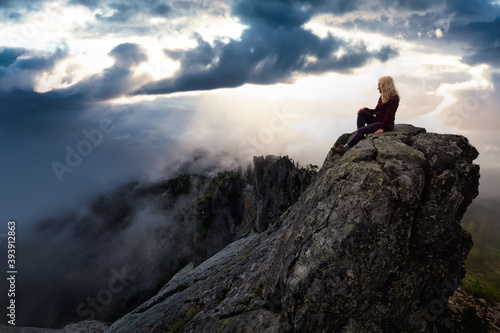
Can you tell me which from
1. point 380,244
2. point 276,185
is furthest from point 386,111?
point 276,185

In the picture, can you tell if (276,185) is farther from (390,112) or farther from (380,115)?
(390,112)

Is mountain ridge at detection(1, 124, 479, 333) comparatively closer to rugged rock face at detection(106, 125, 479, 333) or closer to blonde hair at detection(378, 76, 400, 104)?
rugged rock face at detection(106, 125, 479, 333)

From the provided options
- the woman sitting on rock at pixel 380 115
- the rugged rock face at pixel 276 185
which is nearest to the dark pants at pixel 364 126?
the woman sitting on rock at pixel 380 115

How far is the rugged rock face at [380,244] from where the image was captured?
1091cm

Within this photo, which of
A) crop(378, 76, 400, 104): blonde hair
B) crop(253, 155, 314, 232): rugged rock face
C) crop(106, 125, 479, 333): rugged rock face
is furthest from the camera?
crop(253, 155, 314, 232): rugged rock face

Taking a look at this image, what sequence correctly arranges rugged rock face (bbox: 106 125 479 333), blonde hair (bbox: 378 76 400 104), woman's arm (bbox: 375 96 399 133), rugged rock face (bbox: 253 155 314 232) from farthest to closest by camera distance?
rugged rock face (bbox: 253 155 314 232)
woman's arm (bbox: 375 96 399 133)
blonde hair (bbox: 378 76 400 104)
rugged rock face (bbox: 106 125 479 333)

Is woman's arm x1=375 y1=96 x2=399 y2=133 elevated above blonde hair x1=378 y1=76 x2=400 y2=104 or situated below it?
below

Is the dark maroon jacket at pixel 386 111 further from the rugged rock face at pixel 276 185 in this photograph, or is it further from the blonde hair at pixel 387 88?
the rugged rock face at pixel 276 185

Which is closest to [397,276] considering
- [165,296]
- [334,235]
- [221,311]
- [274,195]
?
[334,235]

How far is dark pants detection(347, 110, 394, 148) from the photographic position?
1564cm

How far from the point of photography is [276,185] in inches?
3334

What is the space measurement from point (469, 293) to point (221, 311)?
17.6 metres

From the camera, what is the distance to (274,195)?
83.4 metres

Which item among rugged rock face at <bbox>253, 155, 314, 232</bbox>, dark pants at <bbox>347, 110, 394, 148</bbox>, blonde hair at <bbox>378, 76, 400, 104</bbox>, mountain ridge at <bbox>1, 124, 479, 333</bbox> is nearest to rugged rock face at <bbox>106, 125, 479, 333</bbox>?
mountain ridge at <bbox>1, 124, 479, 333</bbox>
